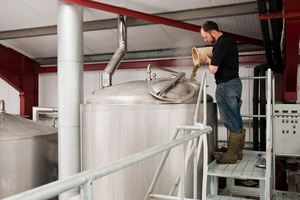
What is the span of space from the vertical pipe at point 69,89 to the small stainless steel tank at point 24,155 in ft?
1.40

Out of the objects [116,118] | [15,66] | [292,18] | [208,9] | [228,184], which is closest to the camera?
[292,18]

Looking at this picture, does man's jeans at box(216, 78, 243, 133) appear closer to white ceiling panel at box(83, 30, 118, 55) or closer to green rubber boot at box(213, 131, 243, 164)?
green rubber boot at box(213, 131, 243, 164)

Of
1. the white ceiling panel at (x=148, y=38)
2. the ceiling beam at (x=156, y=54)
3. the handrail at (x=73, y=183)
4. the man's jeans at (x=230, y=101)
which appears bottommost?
the handrail at (x=73, y=183)

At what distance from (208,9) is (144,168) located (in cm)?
287

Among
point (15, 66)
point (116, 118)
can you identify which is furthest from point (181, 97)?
point (15, 66)

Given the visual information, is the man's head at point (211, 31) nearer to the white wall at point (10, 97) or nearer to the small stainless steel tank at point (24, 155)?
the small stainless steel tank at point (24, 155)

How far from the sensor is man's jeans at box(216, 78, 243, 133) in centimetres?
309

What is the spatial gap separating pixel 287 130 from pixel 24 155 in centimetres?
399

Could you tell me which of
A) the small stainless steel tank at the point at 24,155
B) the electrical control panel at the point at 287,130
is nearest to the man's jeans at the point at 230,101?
the electrical control panel at the point at 287,130

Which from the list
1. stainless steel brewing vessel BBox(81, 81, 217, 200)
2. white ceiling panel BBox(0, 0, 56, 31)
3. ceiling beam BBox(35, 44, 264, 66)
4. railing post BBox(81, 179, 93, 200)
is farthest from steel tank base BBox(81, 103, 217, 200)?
ceiling beam BBox(35, 44, 264, 66)

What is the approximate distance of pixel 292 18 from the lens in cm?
288

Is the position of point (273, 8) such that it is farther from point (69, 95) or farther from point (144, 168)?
point (69, 95)

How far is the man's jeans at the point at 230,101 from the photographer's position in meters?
3.09

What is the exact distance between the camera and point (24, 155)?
12.8 feet
